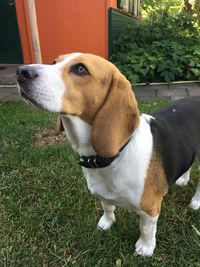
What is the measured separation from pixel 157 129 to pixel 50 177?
1.56 meters

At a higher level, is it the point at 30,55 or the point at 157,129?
the point at 157,129

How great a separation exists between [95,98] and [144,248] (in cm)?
137

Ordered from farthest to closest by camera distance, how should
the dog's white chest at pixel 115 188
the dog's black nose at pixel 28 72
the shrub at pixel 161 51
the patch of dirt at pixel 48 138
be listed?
the shrub at pixel 161 51 < the patch of dirt at pixel 48 138 < the dog's white chest at pixel 115 188 < the dog's black nose at pixel 28 72

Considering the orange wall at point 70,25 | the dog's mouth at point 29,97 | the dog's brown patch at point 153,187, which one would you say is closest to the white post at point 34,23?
the orange wall at point 70,25

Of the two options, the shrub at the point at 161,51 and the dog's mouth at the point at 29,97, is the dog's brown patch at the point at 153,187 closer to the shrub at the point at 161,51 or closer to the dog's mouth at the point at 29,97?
the dog's mouth at the point at 29,97

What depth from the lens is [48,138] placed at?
476 centimetres

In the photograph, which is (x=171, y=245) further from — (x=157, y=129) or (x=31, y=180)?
(x=31, y=180)

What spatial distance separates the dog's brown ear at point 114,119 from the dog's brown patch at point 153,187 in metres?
0.44

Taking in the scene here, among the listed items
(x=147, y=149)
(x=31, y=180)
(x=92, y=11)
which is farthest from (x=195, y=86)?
(x=147, y=149)

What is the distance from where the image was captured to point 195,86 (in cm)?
752

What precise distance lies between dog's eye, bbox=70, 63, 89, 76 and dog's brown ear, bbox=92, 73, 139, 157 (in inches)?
7.3

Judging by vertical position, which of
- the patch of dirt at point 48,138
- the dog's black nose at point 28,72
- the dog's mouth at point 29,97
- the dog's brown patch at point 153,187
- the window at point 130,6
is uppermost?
the dog's black nose at point 28,72

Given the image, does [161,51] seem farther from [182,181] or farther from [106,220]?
[106,220]

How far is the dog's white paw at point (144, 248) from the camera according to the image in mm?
2760
